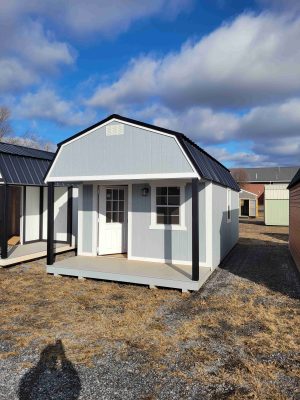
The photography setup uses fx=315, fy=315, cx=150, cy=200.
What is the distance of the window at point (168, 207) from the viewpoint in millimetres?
7766

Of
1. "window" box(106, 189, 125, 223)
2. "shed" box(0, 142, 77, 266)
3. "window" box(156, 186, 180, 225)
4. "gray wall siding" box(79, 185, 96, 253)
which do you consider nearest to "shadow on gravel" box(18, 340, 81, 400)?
"window" box(156, 186, 180, 225)

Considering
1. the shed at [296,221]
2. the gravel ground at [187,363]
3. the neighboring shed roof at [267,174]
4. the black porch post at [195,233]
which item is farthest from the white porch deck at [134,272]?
the neighboring shed roof at [267,174]

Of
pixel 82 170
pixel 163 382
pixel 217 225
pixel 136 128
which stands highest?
pixel 136 128

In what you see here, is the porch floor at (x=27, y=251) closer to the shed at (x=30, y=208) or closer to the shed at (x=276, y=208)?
the shed at (x=30, y=208)

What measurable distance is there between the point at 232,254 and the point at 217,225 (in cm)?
289

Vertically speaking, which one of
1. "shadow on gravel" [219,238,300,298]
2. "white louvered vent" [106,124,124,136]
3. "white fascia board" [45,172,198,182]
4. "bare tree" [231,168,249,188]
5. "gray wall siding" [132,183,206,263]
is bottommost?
"shadow on gravel" [219,238,300,298]

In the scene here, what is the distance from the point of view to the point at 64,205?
11.4 meters

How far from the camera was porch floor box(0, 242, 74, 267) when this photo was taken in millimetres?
8401

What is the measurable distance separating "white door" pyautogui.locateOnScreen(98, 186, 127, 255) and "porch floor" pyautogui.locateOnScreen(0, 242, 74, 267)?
199 centimetres

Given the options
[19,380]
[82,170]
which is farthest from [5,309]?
[82,170]

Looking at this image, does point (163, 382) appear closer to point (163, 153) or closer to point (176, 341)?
point (176, 341)

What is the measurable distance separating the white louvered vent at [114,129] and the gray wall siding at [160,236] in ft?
5.33

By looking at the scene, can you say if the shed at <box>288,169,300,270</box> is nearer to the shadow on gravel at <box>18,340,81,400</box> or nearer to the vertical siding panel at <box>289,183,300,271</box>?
the vertical siding panel at <box>289,183,300,271</box>

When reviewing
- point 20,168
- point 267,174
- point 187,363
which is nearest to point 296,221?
point 187,363
